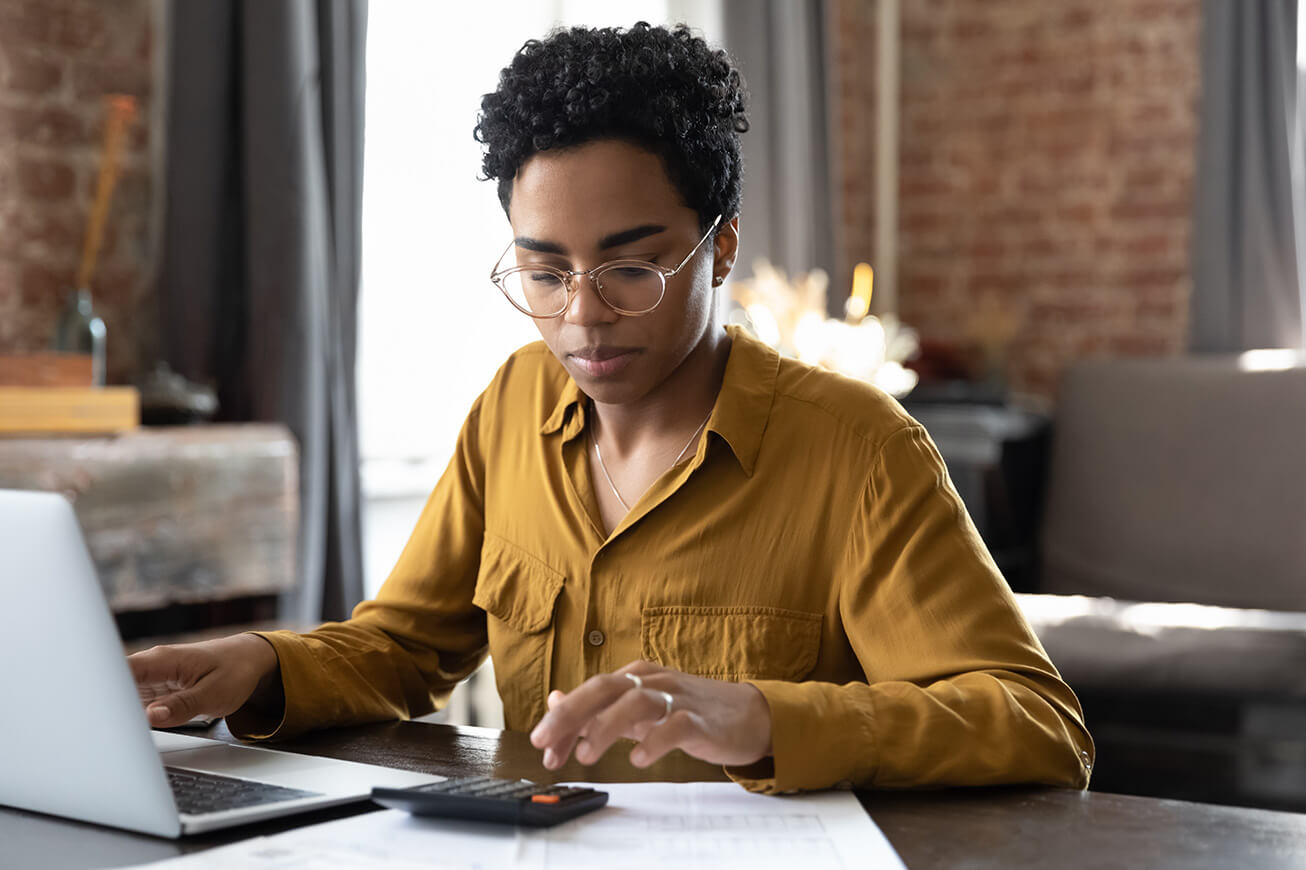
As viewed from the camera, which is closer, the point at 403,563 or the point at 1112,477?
the point at 403,563

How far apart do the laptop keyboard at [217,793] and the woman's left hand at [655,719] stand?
0.66 feet

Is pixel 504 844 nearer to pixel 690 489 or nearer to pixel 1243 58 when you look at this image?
pixel 690 489

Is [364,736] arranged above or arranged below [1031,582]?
above

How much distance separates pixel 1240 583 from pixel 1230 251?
106 centimetres

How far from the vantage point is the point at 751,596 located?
49.9 inches

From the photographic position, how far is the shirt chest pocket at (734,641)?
1259mm

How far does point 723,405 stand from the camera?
1.32 metres

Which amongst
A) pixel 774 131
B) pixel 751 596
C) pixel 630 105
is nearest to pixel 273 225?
pixel 630 105

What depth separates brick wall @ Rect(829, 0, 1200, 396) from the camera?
4301mm

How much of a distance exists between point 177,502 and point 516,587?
45.3 inches

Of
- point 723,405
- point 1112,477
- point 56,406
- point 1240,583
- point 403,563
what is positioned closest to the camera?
point 723,405

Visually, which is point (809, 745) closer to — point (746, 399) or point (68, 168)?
point (746, 399)

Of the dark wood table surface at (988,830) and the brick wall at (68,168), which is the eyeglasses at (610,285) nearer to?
the dark wood table surface at (988,830)

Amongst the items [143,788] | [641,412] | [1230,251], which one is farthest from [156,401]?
[1230,251]
